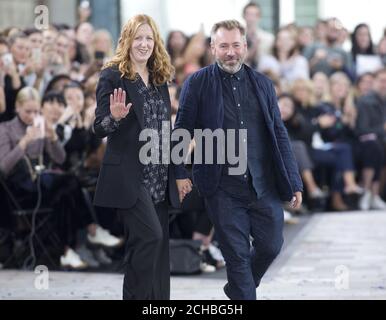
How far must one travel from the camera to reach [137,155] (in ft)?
22.8

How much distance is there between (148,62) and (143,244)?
1092mm

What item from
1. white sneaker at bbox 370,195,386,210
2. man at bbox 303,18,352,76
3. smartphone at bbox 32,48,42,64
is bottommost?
white sneaker at bbox 370,195,386,210

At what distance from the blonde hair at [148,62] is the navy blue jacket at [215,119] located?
16cm

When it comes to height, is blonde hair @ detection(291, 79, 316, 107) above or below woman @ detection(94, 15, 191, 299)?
below

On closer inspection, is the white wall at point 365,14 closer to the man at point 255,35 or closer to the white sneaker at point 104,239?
the man at point 255,35

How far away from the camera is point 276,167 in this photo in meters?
7.03

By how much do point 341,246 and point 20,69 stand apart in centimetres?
346

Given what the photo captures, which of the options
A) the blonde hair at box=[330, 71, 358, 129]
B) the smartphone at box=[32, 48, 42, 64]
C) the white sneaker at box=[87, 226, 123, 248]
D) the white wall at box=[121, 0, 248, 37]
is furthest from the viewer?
the white wall at box=[121, 0, 248, 37]

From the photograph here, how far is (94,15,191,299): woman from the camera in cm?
691

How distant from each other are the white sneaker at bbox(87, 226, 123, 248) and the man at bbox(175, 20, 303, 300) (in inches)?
139

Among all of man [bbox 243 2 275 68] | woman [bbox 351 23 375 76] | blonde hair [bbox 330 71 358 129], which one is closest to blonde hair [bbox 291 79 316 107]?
blonde hair [bbox 330 71 358 129]

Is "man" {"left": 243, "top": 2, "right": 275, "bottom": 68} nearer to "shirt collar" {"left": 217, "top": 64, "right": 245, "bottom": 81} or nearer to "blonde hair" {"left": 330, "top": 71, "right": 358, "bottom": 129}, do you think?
"blonde hair" {"left": 330, "top": 71, "right": 358, "bottom": 129}

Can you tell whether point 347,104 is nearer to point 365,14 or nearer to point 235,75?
point 365,14

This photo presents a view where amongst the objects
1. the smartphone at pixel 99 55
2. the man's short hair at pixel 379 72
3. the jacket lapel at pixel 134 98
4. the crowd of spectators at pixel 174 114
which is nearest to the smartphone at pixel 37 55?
the crowd of spectators at pixel 174 114
